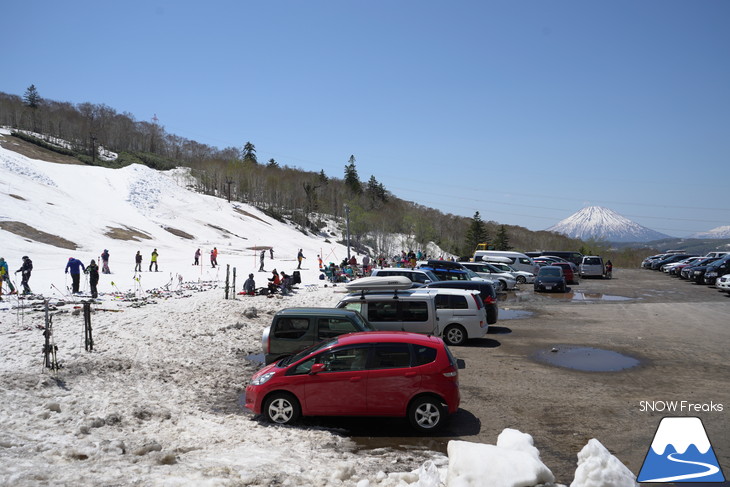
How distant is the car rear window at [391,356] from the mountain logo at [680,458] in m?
3.55

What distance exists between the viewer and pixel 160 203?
77.4m

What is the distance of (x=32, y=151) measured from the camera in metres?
88.8

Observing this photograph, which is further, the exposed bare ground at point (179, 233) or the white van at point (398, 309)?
the exposed bare ground at point (179, 233)

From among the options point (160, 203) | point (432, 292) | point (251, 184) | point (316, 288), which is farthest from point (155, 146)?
point (432, 292)

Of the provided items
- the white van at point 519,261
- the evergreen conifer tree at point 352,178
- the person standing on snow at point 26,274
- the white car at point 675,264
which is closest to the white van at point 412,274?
the person standing on snow at point 26,274

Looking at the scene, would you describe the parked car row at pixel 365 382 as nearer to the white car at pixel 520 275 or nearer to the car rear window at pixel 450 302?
the car rear window at pixel 450 302

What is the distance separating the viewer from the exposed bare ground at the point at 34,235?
131 feet

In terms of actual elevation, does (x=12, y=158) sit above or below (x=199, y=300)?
above

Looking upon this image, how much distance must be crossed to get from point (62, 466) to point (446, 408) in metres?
5.31

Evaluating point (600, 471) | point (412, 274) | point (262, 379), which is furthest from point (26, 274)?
point (600, 471)

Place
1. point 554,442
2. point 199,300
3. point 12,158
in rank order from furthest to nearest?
point 12,158 → point 199,300 → point 554,442

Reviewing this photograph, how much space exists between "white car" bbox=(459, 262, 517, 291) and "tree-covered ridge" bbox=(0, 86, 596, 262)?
58945 mm

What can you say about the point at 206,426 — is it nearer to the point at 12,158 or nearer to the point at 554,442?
the point at 554,442

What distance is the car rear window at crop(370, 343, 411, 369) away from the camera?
26.9 feet
